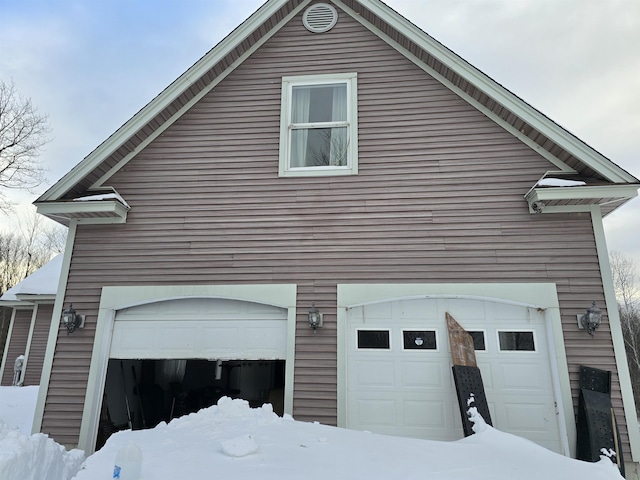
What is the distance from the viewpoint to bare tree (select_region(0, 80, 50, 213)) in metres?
17.9

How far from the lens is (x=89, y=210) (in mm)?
6336

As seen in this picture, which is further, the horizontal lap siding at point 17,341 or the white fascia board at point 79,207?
the horizontal lap siding at point 17,341

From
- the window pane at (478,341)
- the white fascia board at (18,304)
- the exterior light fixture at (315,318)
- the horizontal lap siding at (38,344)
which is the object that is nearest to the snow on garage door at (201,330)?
the exterior light fixture at (315,318)

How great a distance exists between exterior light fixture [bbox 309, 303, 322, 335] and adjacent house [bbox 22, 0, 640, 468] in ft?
0.09

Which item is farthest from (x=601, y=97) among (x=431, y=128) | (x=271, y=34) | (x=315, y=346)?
(x=315, y=346)

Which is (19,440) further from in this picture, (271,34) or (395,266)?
(271,34)

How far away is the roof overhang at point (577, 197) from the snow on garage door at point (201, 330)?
392 cm

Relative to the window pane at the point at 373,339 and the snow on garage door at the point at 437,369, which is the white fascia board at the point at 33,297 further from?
the snow on garage door at the point at 437,369

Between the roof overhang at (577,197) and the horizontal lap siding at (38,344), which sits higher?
the roof overhang at (577,197)

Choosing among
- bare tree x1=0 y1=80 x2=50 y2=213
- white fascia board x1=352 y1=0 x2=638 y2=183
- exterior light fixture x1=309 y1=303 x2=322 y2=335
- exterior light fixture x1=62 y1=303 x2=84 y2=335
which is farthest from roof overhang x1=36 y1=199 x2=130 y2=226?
bare tree x1=0 y1=80 x2=50 y2=213

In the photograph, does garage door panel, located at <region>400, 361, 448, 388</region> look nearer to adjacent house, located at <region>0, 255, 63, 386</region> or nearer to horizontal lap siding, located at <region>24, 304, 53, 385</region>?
adjacent house, located at <region>0, 255, 63, 386</region>

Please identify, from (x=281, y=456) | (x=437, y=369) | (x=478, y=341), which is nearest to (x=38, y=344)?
(x=437, y=369)

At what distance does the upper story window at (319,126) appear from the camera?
6559 millimetres

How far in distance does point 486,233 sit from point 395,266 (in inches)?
54.7
